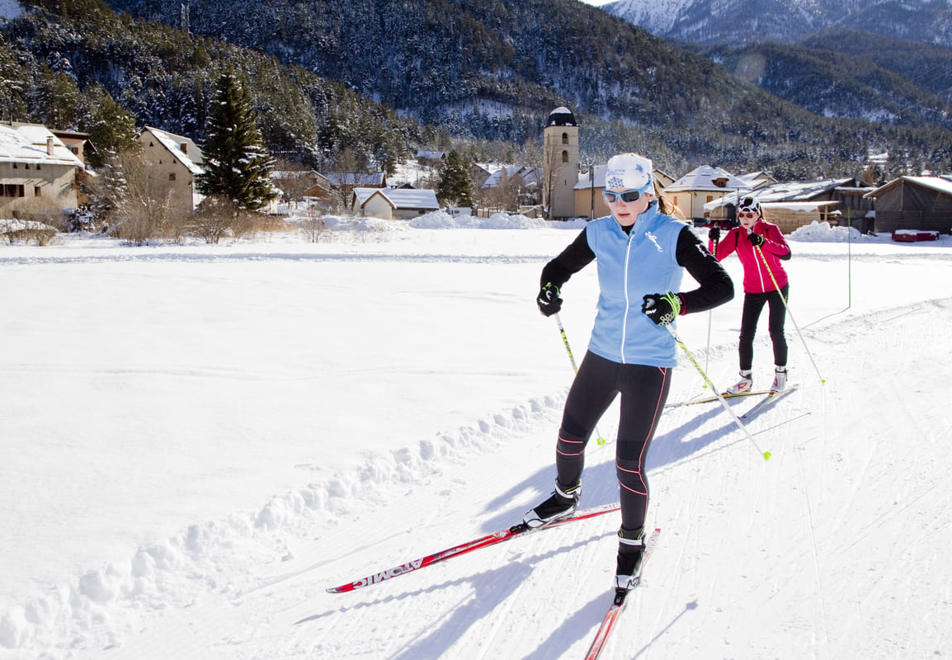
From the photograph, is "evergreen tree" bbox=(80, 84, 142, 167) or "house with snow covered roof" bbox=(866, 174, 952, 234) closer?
"house with snow covered roof" bbox=(866, 174, 952, 234)

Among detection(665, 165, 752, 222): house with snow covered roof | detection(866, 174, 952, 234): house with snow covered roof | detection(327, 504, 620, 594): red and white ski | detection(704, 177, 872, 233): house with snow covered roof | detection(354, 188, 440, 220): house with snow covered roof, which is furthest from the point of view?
detection(665, 165, 752, 222): house with snow covered roof

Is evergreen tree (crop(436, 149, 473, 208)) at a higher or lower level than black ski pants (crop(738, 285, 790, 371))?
higher

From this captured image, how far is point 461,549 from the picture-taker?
3.09m

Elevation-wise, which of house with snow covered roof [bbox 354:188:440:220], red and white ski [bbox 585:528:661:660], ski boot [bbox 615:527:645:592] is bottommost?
red and white ski [bbox 585:528:661:660]

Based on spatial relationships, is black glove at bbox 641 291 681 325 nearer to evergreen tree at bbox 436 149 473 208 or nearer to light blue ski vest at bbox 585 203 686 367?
light blue ski vest at bbox 585 203 686 367

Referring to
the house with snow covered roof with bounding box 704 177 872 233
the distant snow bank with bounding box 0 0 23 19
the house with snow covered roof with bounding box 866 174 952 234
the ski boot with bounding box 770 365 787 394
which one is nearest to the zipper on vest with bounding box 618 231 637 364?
the ski boot with bounding box 770 365 787 394

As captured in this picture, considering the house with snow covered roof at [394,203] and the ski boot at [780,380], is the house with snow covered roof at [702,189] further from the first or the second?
the ski boot at [780,380]

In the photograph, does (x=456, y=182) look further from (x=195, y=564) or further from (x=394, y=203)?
(x=195, y=564)

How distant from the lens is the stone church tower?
195 ft

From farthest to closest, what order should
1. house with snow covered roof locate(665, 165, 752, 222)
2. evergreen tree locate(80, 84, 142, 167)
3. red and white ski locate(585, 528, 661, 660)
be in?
house with snow covered roof locate(665, 165, 752, 222)
evergreen tree locate(80, 84, 142, 167)
red and white ski locate(585, 528, 661, 660)

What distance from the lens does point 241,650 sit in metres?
2.45


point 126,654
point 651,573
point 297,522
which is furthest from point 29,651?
point 651,573

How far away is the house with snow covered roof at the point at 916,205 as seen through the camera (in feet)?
120

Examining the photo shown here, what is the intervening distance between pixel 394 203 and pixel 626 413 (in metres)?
53.7
